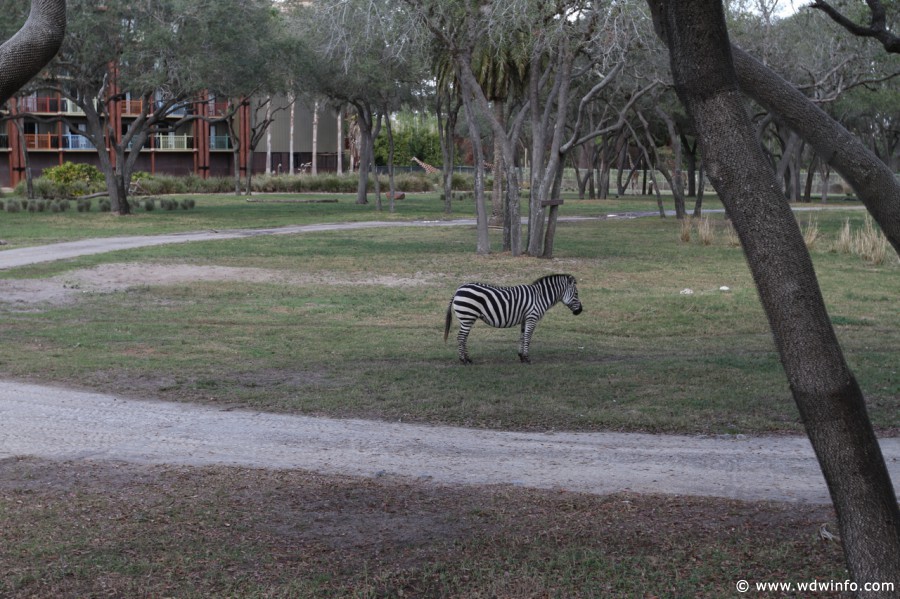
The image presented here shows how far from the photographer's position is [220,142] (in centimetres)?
7725

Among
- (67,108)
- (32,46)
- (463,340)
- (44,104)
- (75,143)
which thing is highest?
(44,104)

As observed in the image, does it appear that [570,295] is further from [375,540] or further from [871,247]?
[871,247]

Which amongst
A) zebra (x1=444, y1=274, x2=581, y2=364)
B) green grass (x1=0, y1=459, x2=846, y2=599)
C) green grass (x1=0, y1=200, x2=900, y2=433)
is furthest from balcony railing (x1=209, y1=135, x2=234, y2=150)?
Answer: green grass (x1=0, y1=459, x2=846, y2=599)

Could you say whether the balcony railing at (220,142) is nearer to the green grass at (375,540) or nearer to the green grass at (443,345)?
the green grass at (443,345)

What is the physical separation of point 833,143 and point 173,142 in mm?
73774

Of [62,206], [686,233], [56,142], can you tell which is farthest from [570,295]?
[56,142]

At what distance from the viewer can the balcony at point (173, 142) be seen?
7538cm

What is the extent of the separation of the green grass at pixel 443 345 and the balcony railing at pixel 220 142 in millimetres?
54936

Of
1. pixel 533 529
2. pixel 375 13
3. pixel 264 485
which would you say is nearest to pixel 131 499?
pixel 264 485

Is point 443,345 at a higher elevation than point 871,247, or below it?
below

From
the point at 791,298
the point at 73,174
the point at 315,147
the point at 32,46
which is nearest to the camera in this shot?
the point at 791,298

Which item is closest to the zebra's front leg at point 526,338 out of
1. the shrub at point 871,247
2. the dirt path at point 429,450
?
the dirt path at point 429,450

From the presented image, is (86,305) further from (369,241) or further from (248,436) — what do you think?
(369,241)

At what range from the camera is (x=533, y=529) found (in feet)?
19.2
